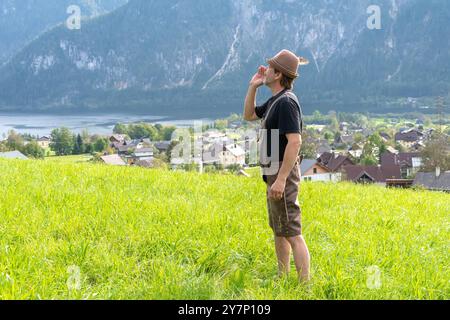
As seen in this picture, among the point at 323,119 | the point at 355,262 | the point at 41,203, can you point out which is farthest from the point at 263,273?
the point at 323,119

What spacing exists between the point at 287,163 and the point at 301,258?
2.72 feet

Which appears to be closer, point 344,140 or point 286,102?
point 286,102

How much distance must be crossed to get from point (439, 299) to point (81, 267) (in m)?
3.06

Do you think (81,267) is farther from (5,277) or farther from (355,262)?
(355,262)

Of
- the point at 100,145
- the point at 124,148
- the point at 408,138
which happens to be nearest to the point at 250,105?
the point at 100,145

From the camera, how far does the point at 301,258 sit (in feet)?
13.2

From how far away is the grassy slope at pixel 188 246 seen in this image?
3838 mm

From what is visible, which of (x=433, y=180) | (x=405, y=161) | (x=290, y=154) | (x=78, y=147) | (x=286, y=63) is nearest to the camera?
(x=290, y=154)

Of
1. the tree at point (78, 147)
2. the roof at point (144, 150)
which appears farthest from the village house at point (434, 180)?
the tree at point (78, 147)

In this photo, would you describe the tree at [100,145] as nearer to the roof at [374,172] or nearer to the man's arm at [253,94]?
the roof at [374,172]

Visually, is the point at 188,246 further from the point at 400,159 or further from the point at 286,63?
the point at 400,159

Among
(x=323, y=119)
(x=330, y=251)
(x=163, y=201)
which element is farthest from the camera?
(x=323, y=119)

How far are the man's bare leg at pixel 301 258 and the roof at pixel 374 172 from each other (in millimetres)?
47300
